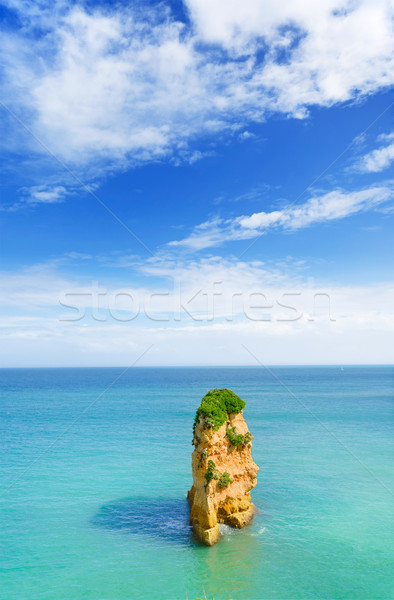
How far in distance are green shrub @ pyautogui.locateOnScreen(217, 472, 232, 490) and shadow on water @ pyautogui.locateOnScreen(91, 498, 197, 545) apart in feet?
13.0

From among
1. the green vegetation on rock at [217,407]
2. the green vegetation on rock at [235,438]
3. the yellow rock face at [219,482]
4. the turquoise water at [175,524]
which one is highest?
the green vegetation on rock at [217,407]

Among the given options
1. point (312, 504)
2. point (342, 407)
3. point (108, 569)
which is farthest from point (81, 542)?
point (342, 407)

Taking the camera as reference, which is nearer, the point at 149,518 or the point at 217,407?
the point at 217,407

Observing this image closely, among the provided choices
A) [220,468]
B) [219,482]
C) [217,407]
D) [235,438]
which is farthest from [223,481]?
[217,407]

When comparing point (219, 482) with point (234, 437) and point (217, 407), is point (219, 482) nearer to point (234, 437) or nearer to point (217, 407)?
point (234, 437)

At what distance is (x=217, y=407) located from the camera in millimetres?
28547

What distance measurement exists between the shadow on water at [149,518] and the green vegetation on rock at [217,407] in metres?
7.40

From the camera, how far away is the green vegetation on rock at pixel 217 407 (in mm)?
27614

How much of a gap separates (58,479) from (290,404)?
73.3 m

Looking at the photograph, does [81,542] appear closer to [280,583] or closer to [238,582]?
[238,582]

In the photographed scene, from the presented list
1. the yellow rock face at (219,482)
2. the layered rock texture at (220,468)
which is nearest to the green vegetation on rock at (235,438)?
the layered rock texture at (220,468)

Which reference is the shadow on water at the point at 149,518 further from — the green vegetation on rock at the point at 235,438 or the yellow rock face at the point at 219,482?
the green vegetation on rock at the point at 235,438

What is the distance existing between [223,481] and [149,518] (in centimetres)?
769

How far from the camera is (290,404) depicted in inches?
4031
